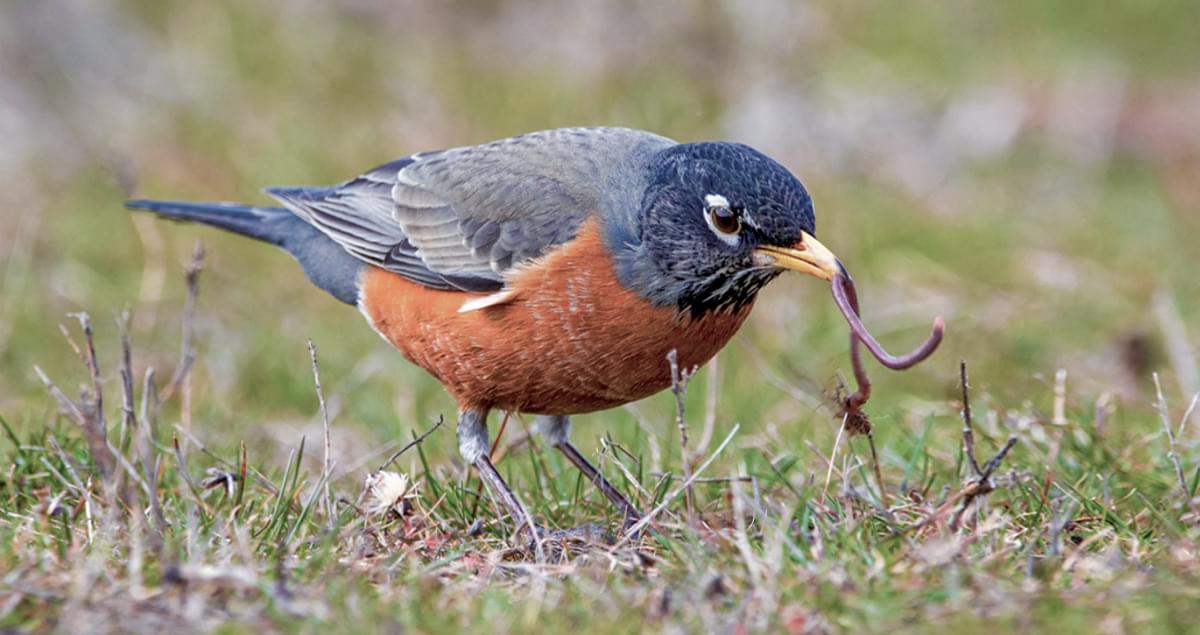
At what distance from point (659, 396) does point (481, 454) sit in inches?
98.2

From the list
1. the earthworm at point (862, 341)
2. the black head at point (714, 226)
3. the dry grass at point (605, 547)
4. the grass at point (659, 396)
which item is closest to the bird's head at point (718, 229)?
the black head at point (714, 226)

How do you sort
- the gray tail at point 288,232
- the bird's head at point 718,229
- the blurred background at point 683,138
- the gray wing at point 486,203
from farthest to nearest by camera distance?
the blurred background at point 683,138 → the gray tail at point 288,232 → the gray wing at point 486,203 → the bird's head at point 718,229

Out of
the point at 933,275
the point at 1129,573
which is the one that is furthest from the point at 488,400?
the point at 933,275

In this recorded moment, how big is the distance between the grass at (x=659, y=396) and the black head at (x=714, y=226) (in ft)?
1.72

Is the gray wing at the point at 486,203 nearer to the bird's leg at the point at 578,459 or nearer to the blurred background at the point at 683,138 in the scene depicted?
the bird's leg at the point at 578,459

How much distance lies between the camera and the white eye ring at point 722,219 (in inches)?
196

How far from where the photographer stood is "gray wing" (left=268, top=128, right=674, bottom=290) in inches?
217

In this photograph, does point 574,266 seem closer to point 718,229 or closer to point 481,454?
point 718,229

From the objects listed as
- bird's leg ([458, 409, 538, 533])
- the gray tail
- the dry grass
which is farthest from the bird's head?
the gray tail

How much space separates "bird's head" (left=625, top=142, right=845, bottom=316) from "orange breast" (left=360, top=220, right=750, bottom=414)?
0.09 metres

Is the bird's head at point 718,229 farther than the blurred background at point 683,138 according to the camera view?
No

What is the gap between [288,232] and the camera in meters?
6.86

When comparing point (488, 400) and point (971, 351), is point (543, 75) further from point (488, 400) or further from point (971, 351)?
point (488, 400)

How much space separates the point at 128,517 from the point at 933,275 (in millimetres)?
6098
